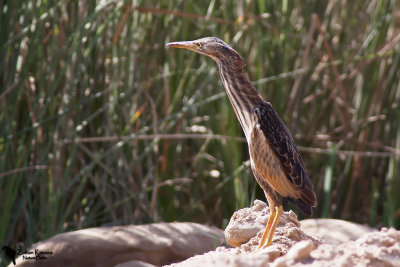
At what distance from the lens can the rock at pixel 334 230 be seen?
4172 millimetres

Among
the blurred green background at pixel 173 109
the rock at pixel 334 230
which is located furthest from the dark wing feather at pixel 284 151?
the blurred green background at pixel 173 109

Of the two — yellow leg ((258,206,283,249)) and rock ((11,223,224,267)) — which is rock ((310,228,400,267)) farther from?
rock ((11,223,224,267))

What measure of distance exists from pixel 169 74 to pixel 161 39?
509 millimetres

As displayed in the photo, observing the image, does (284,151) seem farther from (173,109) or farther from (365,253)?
(173,109)

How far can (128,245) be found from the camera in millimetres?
4246

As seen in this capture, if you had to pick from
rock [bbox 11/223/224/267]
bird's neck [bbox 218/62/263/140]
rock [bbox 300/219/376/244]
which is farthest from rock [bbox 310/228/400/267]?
rock [bbox 11/223/224/267]

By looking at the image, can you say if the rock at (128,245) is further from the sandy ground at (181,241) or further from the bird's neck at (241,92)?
the bird's neck at (241,92)

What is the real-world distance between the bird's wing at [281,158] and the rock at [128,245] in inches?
37.4

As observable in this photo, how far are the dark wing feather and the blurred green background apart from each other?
1.21 m

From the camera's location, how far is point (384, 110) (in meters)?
5.91

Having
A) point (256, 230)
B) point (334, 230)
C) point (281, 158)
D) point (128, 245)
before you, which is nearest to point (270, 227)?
point (256, 230)

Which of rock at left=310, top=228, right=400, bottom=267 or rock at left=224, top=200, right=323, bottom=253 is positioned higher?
rock at left=310, top=228, right=400, bottom=267

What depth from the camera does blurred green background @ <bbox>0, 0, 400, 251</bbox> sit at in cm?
480

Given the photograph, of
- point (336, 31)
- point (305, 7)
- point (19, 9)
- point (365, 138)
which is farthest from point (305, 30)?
point (19, 9)
